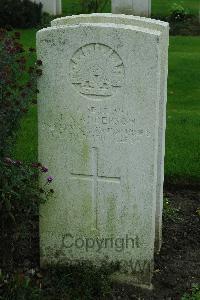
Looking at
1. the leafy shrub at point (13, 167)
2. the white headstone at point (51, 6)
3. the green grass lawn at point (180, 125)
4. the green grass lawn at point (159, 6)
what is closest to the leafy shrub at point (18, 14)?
the white headstone at point (51, 6)

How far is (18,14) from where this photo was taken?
599 inches

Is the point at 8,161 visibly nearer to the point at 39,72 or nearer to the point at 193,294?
the point at 39,72

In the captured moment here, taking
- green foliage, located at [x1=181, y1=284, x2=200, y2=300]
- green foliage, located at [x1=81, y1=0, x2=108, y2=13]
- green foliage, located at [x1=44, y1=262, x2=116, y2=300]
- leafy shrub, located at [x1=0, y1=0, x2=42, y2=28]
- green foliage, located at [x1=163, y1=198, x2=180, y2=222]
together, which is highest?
green foliage, located at [x1=81, y1=0, x2=108, y2=13]

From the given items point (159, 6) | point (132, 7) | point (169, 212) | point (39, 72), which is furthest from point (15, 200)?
point (159, 6)

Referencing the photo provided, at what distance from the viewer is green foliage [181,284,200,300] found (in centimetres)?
431

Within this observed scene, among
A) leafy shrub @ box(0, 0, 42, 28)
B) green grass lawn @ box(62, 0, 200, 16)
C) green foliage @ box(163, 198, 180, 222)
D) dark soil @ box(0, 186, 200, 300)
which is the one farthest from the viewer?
green grass lawn @ box(62, 0, 200, 16)

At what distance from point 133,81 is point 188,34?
1143cm

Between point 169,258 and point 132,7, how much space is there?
12697mm

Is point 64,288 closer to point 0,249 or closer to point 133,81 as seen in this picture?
point 0,249

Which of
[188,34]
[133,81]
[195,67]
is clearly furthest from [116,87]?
[188,34]

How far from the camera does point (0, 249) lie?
15.0 feet

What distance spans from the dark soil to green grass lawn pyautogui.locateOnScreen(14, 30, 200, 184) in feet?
Result: 2.03

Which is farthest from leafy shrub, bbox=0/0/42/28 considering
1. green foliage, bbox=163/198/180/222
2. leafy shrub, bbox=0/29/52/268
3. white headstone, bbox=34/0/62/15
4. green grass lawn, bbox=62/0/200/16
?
leafy shrub, bbox=0/29/52/268

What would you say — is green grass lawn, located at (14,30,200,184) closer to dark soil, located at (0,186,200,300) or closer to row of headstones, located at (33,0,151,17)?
dark soil, located at (0,186,200,300)
